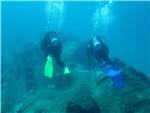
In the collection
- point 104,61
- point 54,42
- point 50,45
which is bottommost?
point 104,61

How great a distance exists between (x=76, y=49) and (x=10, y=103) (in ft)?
18.1

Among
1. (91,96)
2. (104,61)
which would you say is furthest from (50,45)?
(91,96)

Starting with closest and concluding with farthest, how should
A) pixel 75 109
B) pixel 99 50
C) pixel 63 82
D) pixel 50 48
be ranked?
pixel 75 109 < pixel 99 50 < pixel 50 48 < pixel 63 82

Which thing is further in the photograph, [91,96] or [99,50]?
[99,50]

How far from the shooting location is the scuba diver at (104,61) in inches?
271

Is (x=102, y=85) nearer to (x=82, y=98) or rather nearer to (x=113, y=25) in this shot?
(x=82, y=98)

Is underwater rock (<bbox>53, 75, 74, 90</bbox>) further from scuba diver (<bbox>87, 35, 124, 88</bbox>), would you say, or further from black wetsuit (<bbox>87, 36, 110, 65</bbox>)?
black wetsuit (<bbox>87, 36, 110, 65</bbox>)

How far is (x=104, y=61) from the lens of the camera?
775 cm

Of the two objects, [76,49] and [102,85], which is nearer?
[102,85]

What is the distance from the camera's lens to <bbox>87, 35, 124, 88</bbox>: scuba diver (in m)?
6.89

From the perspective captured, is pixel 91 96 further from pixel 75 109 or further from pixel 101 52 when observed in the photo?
pixel 101 52

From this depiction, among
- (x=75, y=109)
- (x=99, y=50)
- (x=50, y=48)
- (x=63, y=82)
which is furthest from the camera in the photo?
(x=63, y=82)

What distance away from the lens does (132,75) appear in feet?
24.1

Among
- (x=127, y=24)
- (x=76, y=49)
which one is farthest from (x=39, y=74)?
(x=127, y=24)
